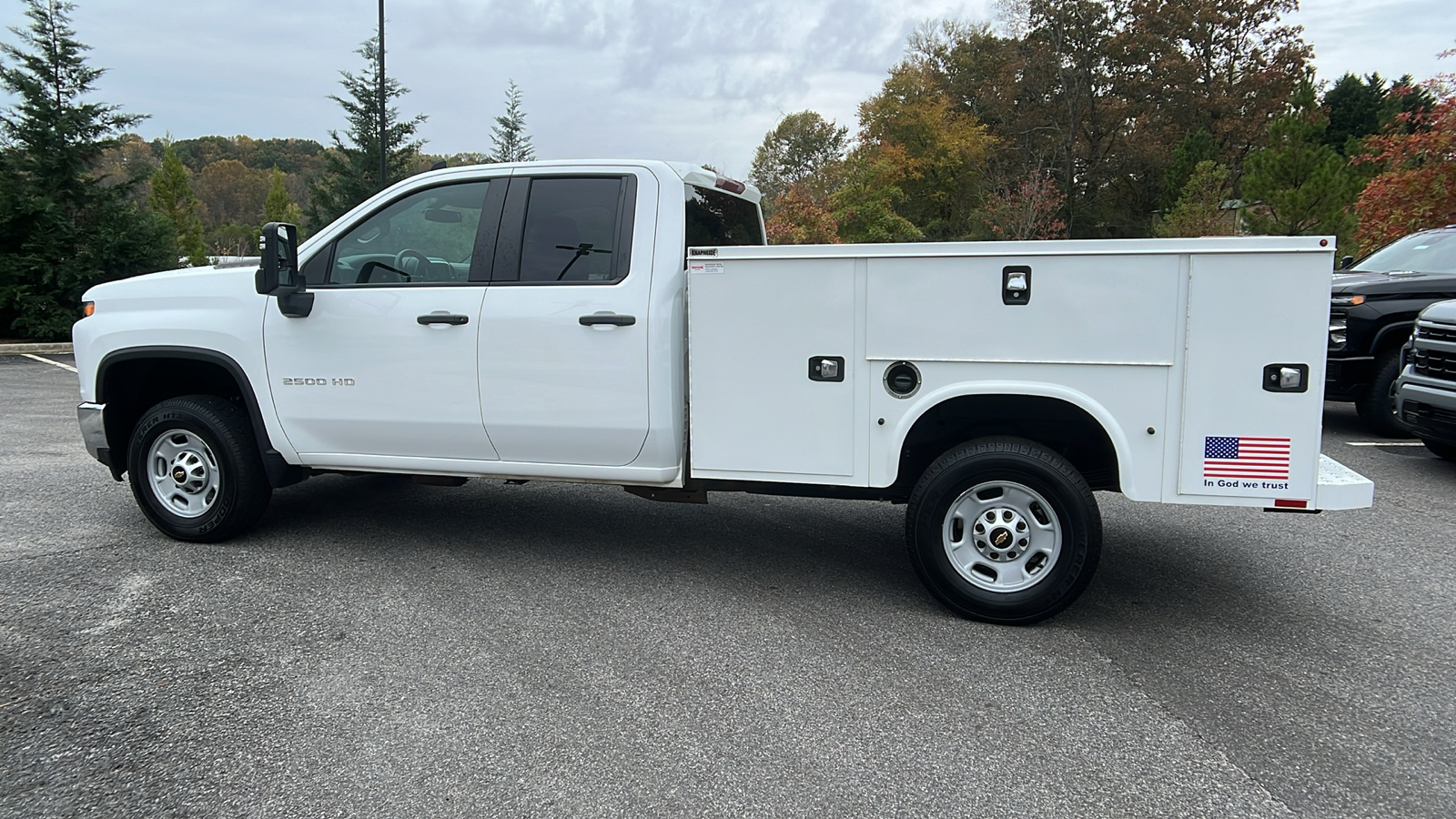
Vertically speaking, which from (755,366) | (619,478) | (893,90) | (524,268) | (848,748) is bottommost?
(848,748)

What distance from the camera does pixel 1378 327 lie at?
328 inches

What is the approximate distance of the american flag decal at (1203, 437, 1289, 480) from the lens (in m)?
3.76

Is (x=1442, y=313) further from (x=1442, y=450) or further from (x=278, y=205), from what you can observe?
(x=278, y=205)

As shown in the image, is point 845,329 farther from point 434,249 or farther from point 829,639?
point 434,249

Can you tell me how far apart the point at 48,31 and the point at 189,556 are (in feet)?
55.8

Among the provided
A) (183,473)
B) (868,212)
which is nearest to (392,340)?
(183,473)

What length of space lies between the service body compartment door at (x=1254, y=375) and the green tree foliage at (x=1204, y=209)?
26.0 metres

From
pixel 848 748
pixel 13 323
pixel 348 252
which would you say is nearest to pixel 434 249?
pixel 348 252

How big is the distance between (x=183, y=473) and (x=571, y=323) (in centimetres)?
251

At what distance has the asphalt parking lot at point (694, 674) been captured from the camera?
283cm

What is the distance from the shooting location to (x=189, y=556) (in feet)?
16.4

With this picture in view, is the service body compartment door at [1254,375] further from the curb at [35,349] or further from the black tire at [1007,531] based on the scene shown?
the curb at [35,349]

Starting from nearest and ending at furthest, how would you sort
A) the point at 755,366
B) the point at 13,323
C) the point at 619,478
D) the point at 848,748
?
the point at 848,748 < the point at 755,366 < the point at 619,478 < the point at 13,323

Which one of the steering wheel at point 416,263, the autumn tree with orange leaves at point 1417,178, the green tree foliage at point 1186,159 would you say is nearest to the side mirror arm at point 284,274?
the steering wheel at point 416,263
